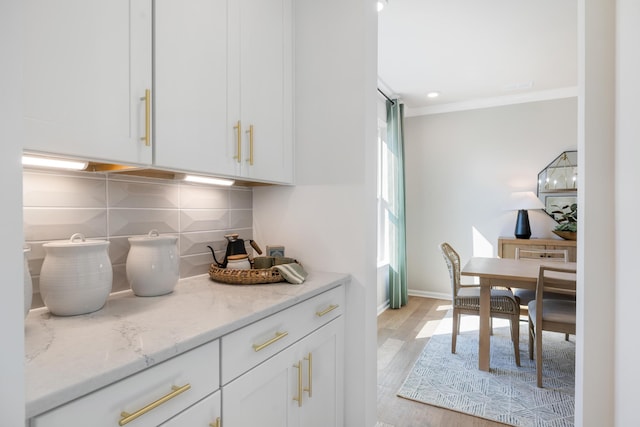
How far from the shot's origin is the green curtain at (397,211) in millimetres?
4355

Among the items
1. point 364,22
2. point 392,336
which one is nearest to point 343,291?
point 364,22

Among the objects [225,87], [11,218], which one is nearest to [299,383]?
[11,218]

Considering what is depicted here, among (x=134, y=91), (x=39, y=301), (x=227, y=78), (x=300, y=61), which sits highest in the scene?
(x=300, y=61)

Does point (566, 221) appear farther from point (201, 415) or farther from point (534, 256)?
point (201, 415)

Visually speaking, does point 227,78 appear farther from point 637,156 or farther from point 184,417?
point 637,156

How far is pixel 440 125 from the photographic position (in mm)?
4809

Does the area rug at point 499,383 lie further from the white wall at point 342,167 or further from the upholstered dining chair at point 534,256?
the white wall at point 342,167

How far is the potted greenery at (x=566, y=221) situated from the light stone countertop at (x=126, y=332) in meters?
3.75

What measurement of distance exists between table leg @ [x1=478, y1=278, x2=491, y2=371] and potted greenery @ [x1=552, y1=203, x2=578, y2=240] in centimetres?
201

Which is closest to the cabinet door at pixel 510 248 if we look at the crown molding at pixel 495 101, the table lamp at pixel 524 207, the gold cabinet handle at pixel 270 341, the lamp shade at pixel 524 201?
the table lamp at pixel 524 207

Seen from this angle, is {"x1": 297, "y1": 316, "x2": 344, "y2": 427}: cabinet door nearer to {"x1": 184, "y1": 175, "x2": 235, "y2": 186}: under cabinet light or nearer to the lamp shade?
{"x1": 184, "y1": 175, "x2": 235, "y2": 186}: under cabinet light

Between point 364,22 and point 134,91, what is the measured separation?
3.89ft

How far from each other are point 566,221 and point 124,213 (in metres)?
4.60

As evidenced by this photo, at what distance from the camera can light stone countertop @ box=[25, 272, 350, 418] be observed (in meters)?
0.64
